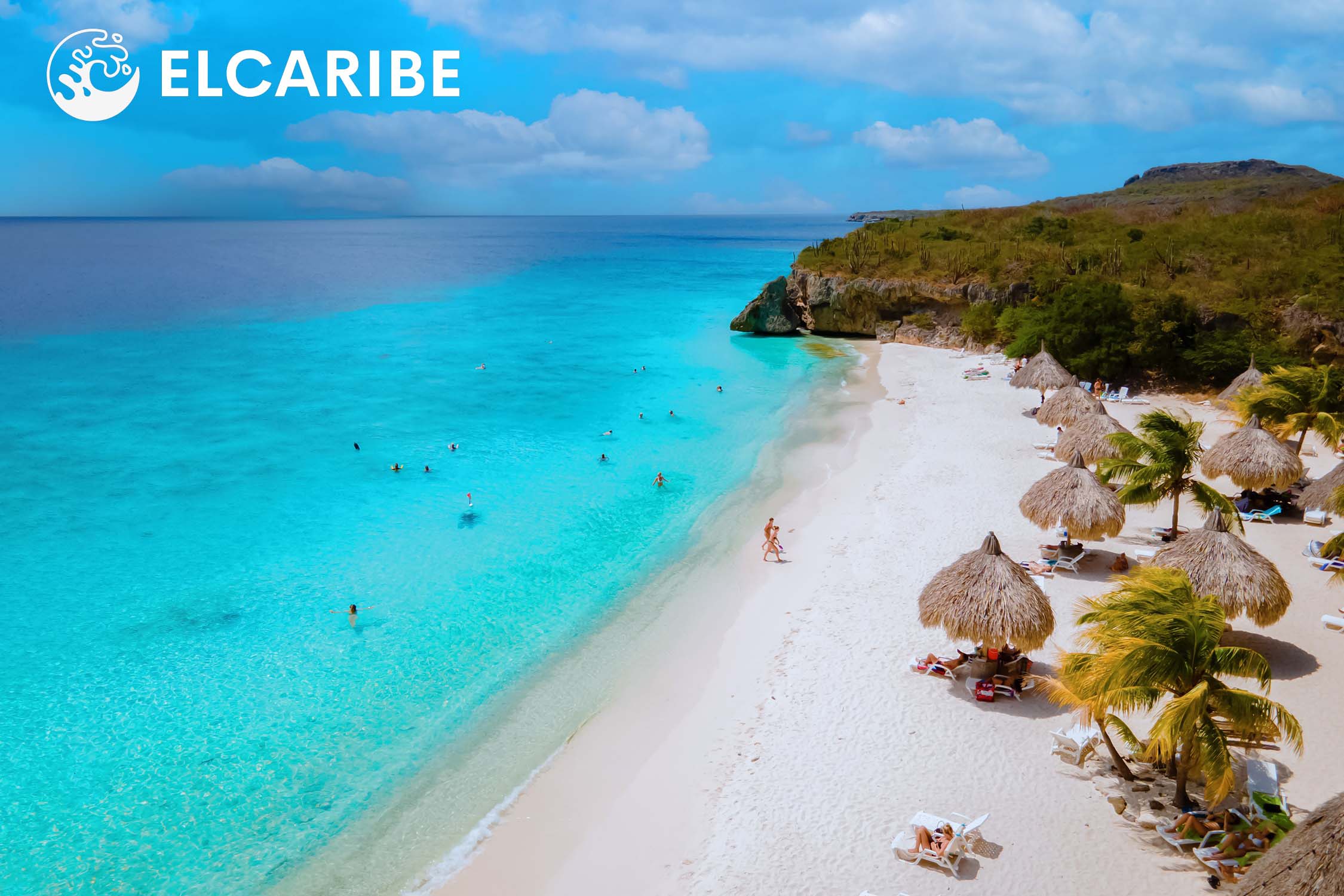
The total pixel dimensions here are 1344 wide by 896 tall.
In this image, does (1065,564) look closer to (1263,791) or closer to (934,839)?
(1263,791)

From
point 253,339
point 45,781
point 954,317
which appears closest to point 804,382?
point 954,317

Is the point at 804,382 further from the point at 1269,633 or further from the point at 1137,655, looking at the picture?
the point at 1137,655

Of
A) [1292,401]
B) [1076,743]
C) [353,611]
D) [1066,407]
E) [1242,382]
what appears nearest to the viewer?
[1076,743]

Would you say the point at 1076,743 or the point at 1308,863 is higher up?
the point at 1308,863

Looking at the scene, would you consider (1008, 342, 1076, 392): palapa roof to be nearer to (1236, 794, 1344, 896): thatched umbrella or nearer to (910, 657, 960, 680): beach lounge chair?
(910, 657, 960, 680): beach lounge chair

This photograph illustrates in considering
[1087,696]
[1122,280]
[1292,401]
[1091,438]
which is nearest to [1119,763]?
[1087,696]

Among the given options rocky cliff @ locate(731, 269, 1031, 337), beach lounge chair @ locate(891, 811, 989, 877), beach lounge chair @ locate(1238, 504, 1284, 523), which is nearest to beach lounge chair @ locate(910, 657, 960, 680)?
beach lounge chair @ locate(891, 811, 989, 877)
